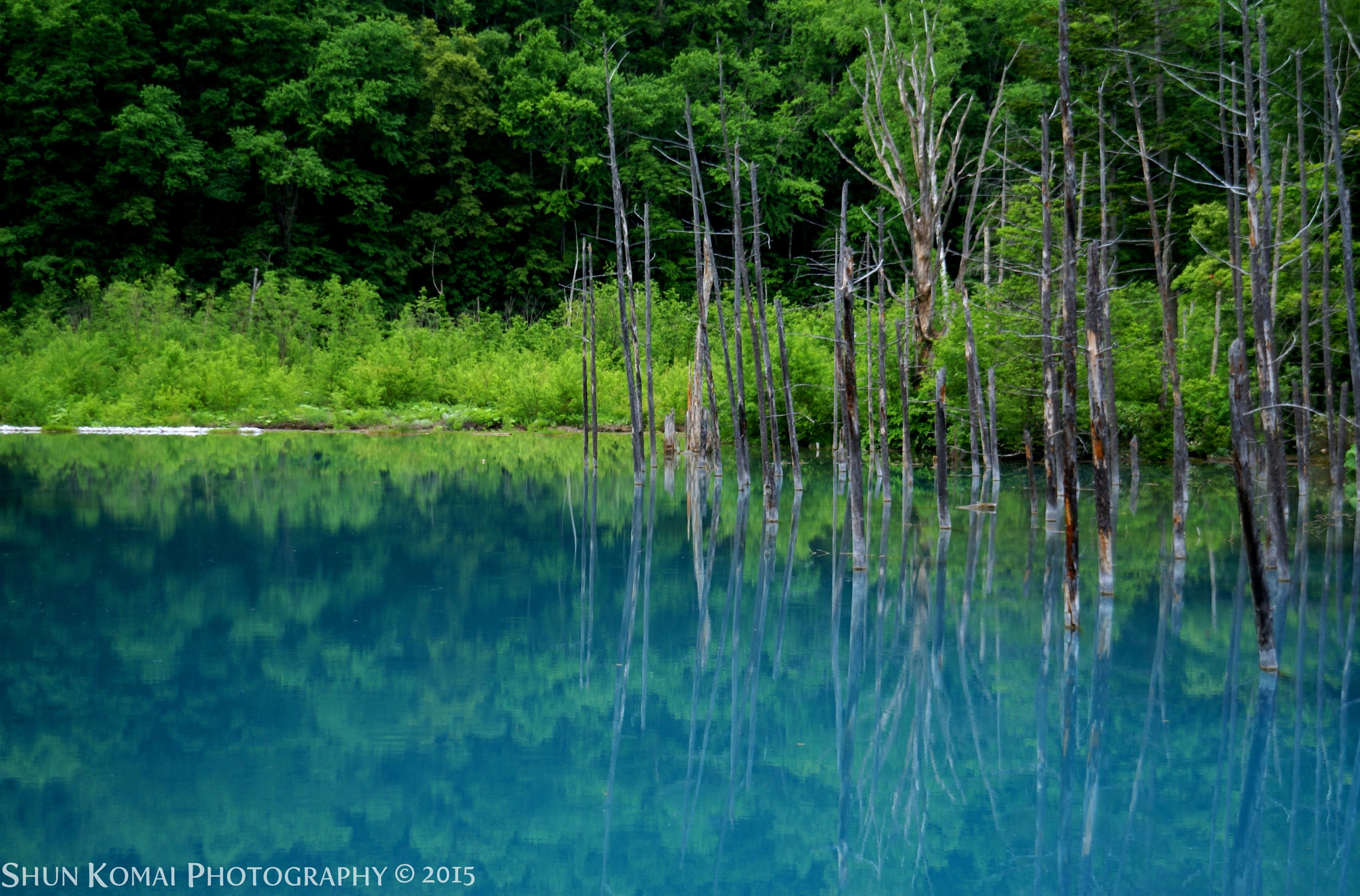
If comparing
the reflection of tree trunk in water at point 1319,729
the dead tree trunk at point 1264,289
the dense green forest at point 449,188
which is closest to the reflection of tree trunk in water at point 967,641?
the reflection of tree trunk in water at point 1319,729

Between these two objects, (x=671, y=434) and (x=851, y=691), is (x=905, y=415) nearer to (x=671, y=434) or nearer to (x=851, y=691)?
(x=671, y=434)

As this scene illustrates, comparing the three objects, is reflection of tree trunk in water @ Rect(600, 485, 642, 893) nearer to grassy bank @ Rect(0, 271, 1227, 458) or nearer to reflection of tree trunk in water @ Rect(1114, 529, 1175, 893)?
reflection of tree trunk in water @ Rect(1114, 529, 1175, 893)

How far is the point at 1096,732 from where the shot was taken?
280 inches

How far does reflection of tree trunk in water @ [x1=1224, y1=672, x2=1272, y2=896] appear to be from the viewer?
5164mm

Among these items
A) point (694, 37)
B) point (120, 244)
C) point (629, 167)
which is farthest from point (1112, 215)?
point (120, 244)

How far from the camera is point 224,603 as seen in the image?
34.2ft

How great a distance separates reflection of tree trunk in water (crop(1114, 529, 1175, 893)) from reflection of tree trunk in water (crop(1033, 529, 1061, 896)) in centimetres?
36

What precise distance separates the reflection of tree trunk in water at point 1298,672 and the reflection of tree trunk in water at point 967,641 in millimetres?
1380

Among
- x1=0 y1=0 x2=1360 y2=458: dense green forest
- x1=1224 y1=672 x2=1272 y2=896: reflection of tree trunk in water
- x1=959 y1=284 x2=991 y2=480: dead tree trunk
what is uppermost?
x1=0 y1=0 x2=1360 y2=458: dense green forest

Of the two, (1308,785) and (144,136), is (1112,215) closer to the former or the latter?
(1308,785)

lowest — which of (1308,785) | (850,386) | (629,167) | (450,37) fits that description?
(1308,785)

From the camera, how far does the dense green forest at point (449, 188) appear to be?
2970 centimetres

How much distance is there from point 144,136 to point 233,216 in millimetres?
4327

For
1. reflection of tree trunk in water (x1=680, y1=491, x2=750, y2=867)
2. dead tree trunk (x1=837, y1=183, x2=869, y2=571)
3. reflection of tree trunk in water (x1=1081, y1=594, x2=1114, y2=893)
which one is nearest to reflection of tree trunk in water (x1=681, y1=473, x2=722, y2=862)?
reflection of tree trunk in water (x1=680, y1=491, x2=750, y2=867)
